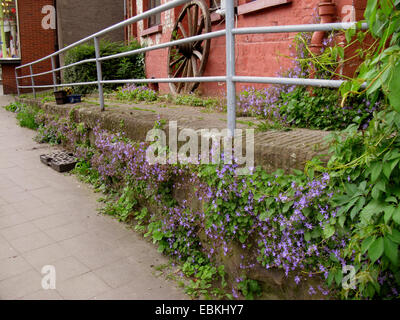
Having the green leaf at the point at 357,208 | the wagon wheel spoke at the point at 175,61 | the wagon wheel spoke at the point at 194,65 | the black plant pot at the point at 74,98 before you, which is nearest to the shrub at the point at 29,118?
the black plant pot at the point at 74,98

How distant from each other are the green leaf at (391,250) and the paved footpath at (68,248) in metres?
1.51

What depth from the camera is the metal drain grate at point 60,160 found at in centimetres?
516

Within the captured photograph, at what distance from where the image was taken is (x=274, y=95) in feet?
12.7

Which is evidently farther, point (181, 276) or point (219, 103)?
point (219, 103)

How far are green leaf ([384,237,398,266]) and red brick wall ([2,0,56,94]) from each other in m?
14.5

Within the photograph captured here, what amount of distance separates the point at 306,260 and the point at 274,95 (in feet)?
7.51

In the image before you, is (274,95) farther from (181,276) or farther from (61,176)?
(61,176)

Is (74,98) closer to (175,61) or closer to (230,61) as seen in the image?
(175,61)

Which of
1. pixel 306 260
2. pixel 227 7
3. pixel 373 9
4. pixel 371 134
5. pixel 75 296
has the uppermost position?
pixel 227 7

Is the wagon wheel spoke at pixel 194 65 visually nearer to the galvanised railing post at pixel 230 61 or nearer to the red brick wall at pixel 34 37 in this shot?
the galvanised railing post at pixel 230 61

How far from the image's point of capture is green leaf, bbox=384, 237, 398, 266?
1.48 meters

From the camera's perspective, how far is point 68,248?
318 cm

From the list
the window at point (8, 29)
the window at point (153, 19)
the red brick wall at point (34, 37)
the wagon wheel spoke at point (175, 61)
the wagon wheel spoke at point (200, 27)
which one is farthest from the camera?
the window at point (8, 29)
